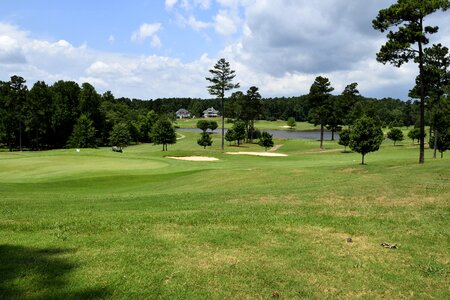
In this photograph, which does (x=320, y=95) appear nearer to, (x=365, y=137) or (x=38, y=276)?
(x=365, y=137)

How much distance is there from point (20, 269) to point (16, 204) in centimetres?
1025

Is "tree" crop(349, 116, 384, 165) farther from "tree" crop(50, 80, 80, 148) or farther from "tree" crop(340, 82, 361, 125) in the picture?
"tree" crop(50, 80, 80, 148)

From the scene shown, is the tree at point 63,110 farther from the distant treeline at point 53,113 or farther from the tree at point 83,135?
the tree at point 83,135

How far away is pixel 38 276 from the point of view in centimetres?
786

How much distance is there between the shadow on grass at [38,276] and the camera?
23.2ft

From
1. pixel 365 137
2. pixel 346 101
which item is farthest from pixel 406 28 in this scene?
pixel 346 101

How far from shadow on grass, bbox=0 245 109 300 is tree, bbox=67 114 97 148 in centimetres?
10256

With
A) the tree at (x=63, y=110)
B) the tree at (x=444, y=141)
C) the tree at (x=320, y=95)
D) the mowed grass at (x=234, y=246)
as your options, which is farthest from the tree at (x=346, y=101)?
the mowed grass at (x=234, y=246)

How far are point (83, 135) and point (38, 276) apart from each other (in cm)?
10524

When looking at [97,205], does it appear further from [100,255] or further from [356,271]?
[356,271]

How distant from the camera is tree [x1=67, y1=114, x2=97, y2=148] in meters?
107

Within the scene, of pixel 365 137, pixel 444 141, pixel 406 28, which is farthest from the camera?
pixel 444 141

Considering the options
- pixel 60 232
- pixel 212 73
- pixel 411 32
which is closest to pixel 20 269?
pixel 60 232

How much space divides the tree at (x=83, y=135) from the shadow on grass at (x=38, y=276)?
336ft
